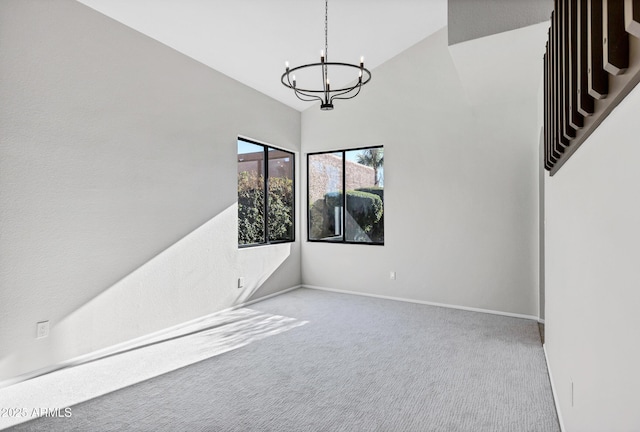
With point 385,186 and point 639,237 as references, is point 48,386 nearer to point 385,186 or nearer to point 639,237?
point 639,237

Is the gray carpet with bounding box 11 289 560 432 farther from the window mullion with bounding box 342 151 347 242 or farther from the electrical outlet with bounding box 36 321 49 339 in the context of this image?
the window mullion with bounding box 342 151 347 242

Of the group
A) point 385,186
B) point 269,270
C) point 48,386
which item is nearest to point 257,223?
point 269,270

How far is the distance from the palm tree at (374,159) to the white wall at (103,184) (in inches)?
76.9

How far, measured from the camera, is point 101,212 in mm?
3457

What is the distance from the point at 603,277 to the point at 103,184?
3.66m

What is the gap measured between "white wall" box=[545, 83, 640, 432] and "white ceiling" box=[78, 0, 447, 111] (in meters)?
→ 3.04

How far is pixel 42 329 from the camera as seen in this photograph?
10.1ft

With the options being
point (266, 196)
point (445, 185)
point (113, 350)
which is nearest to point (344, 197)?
point (266, 196)

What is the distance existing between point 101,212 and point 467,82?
151 inches

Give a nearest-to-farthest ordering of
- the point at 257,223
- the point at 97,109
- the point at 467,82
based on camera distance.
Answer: the point at 97,109 < the point at 467,82 < the point at 257,223

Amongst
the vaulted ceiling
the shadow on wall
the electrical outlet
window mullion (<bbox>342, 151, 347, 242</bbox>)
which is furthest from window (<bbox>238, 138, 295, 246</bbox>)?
the electrical outlet

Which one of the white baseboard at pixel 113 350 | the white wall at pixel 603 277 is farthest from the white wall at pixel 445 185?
the white wall at pixel 603 277

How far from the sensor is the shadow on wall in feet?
10.3

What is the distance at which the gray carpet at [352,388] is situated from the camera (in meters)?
2.33
